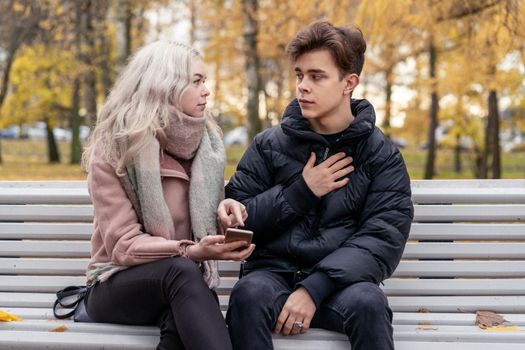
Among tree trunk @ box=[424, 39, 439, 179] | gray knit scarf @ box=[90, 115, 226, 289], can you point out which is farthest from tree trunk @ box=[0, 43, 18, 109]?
gray knit scarf @ box=[90, 115, 226, 289]

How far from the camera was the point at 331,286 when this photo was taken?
3115mm

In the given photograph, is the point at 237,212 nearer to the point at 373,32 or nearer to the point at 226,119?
the point at 373,32

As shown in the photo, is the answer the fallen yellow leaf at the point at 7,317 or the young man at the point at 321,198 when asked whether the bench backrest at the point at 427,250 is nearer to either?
the fallen yellow leaf at the point at 7,317

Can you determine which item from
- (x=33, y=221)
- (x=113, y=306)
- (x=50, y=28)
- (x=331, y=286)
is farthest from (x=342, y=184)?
(x=50, y=28)

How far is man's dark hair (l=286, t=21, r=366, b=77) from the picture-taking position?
3.27 metres

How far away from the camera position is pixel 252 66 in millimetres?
16031

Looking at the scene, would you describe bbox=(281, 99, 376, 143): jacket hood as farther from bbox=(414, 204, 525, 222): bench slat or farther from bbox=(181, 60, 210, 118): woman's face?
bbox=(414, 204, 525, 222): bench slat

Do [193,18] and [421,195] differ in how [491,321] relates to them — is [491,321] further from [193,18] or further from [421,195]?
[193,18]

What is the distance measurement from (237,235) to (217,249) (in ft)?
0.42

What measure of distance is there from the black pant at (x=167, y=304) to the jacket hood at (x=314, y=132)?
77 centimetres

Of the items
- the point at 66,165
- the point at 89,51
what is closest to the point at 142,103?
the point at 89,51

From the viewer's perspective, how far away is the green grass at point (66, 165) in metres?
20.6

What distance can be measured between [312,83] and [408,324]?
3.77 ft

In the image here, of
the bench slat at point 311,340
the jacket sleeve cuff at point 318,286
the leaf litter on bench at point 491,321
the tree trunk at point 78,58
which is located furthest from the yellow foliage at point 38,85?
the jacket sleeve cuff at point 318,286
